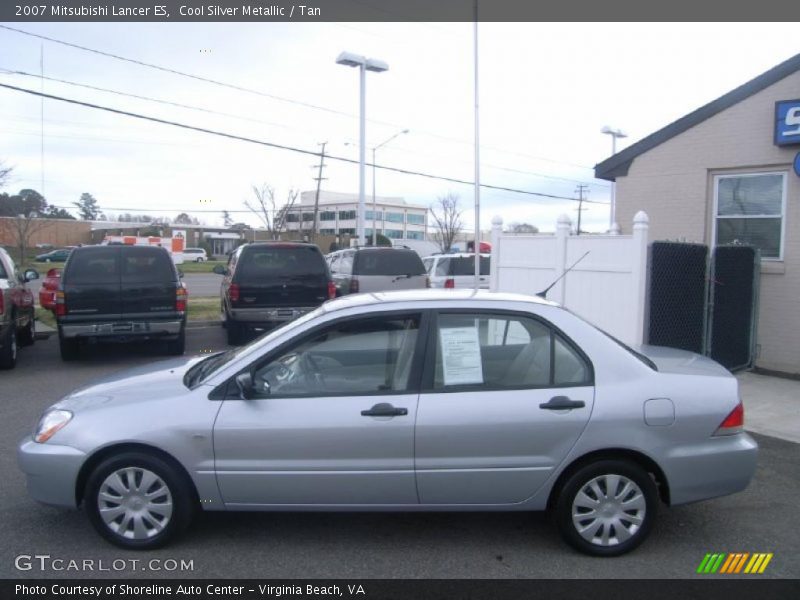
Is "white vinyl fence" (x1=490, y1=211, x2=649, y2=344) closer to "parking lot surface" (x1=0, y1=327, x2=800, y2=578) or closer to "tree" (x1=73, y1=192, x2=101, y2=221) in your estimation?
"parking lot surface" (x1=0, y1=327, x2=800, y2=578)

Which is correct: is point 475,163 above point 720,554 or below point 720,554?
above

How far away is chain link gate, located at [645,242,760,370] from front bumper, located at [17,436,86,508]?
6.86 metres

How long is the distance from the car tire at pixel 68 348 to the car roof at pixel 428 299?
291 inches

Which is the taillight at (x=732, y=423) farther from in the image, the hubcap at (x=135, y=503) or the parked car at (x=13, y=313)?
the parked car at (x=13, y=313)

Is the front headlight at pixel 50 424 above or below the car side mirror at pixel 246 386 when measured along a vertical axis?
below

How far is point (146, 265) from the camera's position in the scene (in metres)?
10.9

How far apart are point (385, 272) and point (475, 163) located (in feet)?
11.1

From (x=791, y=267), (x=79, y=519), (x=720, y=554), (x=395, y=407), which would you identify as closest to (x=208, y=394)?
(x=395, y=407)

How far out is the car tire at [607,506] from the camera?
421 cm

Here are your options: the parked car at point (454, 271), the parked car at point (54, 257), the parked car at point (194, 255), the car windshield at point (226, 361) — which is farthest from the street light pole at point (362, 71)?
the parked car at point (194, 255)

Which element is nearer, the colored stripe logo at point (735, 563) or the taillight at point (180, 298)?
the colored stripe logo at point (735, 563)

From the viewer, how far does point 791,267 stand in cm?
988

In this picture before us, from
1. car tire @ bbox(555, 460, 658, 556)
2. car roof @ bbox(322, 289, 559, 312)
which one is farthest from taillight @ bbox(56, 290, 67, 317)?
car tire @ bbox(555, 460, 658, 556)
